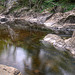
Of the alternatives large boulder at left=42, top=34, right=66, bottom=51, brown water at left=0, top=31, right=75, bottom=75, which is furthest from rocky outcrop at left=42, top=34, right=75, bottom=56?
brown water at left=0, top=31, right=75, bottom=75

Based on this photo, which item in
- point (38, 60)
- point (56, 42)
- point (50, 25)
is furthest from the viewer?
point (50, 25)

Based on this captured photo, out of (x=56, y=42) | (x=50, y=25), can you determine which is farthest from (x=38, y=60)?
(x=50, y=25)

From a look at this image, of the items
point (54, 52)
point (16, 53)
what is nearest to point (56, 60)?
point (54, 52)

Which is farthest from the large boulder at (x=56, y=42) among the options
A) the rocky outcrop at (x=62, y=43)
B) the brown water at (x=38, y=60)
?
the brown water at (x=38, y=60)

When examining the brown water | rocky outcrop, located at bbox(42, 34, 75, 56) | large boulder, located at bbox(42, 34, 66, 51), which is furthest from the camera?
large boulder, located at bbox(42, 34, 66, 51)

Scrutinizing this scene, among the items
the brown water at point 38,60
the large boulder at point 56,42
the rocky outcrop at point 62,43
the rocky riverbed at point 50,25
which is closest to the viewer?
the brown water at point 38,60

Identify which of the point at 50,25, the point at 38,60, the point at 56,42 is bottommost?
the point at 50,25

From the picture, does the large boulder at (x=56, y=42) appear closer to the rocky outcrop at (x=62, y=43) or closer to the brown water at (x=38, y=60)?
the rocky outcrop at (x=62, y=43)

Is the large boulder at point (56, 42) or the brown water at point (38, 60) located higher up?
the large boulder at point (56, 42)

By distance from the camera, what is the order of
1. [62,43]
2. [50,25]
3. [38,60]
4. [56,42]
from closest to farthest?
[38,60]
[62,43]
[56,42]
[50,25]

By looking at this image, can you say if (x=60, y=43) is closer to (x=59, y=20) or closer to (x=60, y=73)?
(x=60, y=73)

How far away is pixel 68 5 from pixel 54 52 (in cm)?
1431

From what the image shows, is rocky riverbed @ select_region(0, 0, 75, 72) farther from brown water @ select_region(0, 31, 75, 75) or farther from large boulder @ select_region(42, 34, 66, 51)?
brown water @ select_region(0, 31, 75, 75)

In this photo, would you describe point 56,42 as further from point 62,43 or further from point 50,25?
point 50,25
